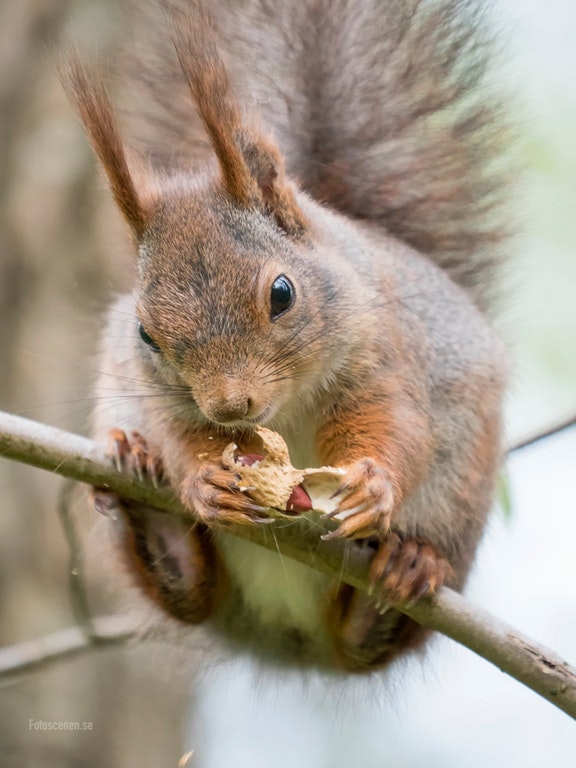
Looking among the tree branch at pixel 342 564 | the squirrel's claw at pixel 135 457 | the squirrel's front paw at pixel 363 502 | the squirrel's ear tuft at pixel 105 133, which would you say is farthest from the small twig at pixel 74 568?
the squirrel's front paw at pixel 363 502

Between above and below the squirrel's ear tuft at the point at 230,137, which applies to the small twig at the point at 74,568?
below

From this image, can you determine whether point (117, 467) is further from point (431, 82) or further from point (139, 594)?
point (431, 82)

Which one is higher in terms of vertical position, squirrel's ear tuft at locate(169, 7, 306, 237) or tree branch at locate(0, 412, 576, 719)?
squirrel's ear tuft at locate(169, 7, 306, 237)

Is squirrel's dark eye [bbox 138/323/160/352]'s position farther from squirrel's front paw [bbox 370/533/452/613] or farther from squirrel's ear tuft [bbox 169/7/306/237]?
squirrel's front paw [bbox 370/533/452/613]

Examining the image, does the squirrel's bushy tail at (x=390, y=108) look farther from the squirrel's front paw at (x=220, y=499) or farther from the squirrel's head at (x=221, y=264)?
the squirrel's front paw at (x=220, y=499)

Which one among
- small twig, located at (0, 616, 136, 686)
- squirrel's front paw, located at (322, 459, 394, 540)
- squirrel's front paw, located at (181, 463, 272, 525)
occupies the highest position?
squirrel's front paw, located at (322, 459, 394, 540)

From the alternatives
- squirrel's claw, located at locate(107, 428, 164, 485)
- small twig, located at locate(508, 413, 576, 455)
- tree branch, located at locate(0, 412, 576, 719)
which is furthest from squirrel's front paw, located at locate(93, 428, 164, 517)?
small twig, located at locate(508, 413, 576, 455)

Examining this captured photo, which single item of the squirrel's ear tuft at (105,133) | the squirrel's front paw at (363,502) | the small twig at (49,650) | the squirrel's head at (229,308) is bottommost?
the small twig at (49,650)
